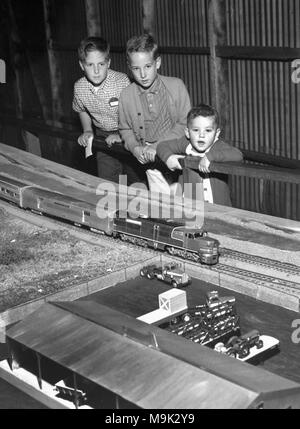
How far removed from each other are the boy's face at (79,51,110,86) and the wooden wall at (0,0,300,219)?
2.06 meters

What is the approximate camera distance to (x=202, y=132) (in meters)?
6.44

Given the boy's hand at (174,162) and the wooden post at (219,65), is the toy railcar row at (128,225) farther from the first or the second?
the wooden post at (219,65)

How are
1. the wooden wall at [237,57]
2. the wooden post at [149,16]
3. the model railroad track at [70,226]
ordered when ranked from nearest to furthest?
the model railroad track at [70,226] → the wooden wall at [237,57] → the wooden post at [149,16]

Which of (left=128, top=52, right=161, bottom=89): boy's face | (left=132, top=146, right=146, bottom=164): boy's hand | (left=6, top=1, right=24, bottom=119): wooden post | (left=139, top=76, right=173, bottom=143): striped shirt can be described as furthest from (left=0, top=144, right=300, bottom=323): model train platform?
(left=6, top=1, right=24, bottom=119): wooden post

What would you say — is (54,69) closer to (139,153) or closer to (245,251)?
(139,153)

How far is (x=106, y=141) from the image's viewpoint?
7.76 m

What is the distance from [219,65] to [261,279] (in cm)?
503

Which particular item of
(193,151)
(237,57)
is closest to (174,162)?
(193,151)

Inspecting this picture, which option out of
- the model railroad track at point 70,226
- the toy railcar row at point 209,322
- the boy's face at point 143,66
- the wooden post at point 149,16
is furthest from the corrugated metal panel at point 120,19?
the toy railcar row at point 209,322

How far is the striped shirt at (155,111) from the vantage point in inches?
287

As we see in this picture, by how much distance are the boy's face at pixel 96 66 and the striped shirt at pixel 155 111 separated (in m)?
0.57

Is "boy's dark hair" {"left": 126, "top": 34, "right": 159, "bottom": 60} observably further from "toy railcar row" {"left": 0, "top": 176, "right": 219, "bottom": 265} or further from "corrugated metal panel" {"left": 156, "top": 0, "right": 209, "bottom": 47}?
"corrugated metal panel" {"left": 156, "top": 0, "right": 209, "bottom": 47}
